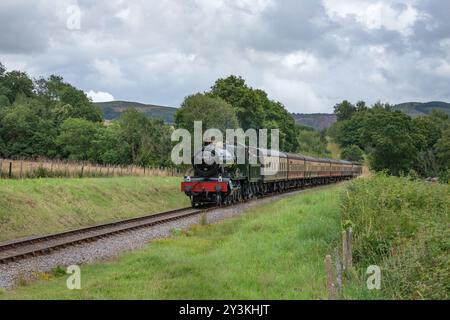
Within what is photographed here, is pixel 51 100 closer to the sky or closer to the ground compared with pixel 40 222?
closer to the sky

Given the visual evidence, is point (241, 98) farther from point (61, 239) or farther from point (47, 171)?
point (61, 239)

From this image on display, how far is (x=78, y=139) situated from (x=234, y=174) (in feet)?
162

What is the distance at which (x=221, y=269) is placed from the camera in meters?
11.0

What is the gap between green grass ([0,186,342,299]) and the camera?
368 inches

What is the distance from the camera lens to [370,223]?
13.1m

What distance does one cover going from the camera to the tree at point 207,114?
5541 centimetres

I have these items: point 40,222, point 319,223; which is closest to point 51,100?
point 40,222

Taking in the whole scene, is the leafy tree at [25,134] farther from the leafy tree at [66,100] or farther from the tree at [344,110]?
the tree at [344,110]

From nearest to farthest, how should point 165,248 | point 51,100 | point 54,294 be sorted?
point 54,294
point 165,248
point 51,100

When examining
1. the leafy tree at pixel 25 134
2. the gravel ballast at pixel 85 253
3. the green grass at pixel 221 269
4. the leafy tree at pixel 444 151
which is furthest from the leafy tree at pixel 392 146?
the green grass at pixel 221 269

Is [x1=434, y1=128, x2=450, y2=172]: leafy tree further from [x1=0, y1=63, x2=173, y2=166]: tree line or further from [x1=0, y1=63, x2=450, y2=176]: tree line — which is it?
[x1=0, y1=63, x2=173, y2=166]: tree line

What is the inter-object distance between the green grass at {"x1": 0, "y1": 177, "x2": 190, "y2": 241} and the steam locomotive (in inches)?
114
